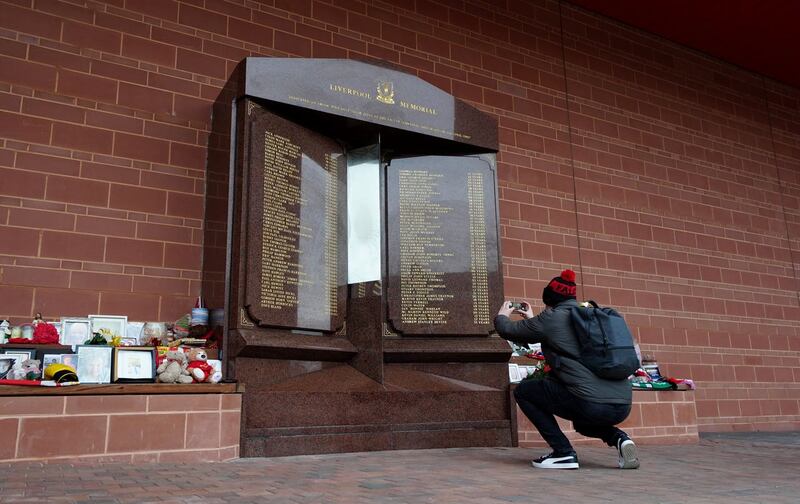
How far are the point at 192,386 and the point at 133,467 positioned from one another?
50 cm

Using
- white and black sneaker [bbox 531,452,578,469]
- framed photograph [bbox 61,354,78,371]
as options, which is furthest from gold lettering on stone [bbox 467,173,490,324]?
framed photograph [bbox 61,354,78,371]

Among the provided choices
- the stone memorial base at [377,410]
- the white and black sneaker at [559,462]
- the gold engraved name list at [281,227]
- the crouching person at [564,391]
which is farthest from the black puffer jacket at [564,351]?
the gold engraved name list at [281,227]

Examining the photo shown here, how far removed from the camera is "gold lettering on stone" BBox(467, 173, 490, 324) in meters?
5.03

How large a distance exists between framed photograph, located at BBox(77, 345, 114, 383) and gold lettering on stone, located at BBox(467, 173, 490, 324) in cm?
252

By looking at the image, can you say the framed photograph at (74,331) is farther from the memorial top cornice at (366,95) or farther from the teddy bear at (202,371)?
the memorial top cornice at (366,95)

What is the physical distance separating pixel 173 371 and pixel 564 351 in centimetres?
198

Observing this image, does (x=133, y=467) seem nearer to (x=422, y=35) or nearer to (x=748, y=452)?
(x=748, y=452)

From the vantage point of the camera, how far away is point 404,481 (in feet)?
9.28

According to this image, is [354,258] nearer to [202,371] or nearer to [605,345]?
[202,371]

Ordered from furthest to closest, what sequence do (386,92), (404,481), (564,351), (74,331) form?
(386,92) → (74,331) → (564,351) → (404,481)

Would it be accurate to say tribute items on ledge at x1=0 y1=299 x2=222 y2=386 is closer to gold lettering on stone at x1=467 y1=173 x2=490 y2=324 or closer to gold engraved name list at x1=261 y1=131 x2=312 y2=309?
gold engraved name list at x1=261 y1=131 x2=312 y2=309

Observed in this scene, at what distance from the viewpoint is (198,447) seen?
340cm

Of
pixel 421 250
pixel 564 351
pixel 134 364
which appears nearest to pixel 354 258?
pixel 421 250

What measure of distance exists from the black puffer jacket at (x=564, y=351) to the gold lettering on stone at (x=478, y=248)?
1.64m
